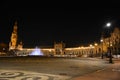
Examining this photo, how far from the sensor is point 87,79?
→ 18.2 meters

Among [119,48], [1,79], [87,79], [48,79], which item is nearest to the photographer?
[1,79]

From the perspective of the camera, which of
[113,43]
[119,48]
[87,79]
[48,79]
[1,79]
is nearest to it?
[1,79]

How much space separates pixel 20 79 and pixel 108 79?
6770 millimetres

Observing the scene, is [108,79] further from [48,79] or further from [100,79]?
[48,79]

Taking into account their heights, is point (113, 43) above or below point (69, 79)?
above

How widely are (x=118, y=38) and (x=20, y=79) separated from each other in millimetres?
114138

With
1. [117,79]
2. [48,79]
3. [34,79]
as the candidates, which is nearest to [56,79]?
[48,79]

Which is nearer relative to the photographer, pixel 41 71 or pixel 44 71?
pixel 41 71

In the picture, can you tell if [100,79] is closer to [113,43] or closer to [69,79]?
[69,79]

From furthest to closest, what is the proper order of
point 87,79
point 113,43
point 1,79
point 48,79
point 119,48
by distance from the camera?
1. point 113,43
2. point 119,48
3. point 87,79
4. point 48,79
5. point 1,79

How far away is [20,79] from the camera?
16109 mm

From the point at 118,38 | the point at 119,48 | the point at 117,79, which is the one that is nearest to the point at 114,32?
the point at 118,38

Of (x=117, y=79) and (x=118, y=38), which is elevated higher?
(x=118, y=38)

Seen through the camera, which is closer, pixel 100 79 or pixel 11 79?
pixel 11 79
